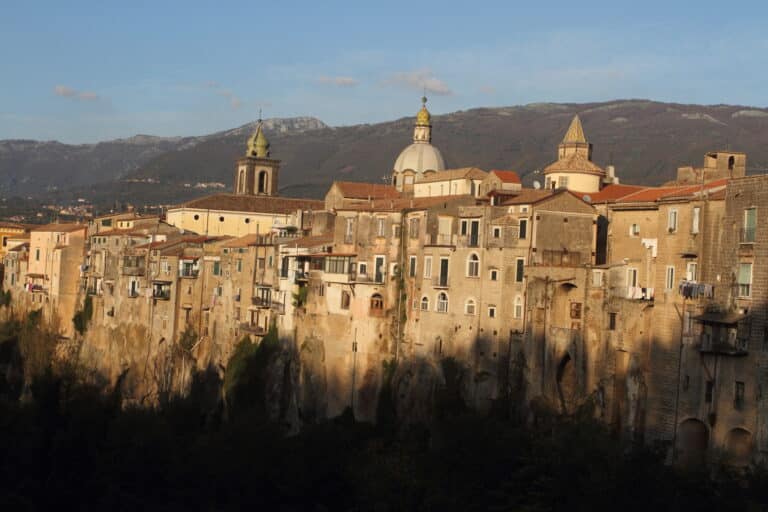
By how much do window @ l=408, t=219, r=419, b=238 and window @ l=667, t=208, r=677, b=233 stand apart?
1627 centimetres

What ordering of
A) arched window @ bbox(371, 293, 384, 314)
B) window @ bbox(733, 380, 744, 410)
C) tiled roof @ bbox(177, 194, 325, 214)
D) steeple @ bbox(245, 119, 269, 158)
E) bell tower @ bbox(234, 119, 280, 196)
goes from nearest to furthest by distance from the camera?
window @ bbox(733, 380, 744, 410)
arched window @ bbox(371, 293, 384, 314)
tiled roof @ bbox(177, 194, 325, 214)
bell tower @ bbox(234, 119, 280, 196)
steeple @ bbox(245, 119, 269, 158)

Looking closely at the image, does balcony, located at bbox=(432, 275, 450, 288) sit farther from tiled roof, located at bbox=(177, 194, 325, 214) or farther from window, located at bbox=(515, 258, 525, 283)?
tiled roof, located at bbox=(177, 194, 325, 214)

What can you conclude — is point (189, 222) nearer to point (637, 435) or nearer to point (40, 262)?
point (40, 262)

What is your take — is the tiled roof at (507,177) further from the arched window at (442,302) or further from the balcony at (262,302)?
the balcony at (262,302)

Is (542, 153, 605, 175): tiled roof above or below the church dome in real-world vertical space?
below

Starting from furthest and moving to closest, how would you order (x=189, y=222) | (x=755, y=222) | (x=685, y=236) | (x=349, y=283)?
(x=189, y=222)
(x=349, y=283)
(x=685, y=236)
(x=755, y=222)

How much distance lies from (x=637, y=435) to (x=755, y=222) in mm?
9365

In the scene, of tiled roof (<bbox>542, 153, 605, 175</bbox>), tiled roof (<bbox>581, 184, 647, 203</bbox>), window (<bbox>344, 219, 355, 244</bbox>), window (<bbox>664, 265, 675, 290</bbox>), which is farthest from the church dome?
window (<bbox>664, 265, 675, 290</bbox>)

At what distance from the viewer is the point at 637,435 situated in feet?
158

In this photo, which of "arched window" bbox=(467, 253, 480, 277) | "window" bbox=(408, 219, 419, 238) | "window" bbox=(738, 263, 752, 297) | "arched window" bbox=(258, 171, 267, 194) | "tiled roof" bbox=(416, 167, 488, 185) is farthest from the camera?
"arched window" bbox=(258, 171, 267, 194)

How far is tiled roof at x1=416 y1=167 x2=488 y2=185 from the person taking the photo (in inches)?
2899

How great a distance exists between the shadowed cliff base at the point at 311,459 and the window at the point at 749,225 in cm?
817

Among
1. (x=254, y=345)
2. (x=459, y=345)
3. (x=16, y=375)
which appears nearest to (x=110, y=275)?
(x=16, y=375)

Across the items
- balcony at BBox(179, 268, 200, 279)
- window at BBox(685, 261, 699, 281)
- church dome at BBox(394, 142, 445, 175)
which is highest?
church dome at BBox(394, 142, 445, 175)
